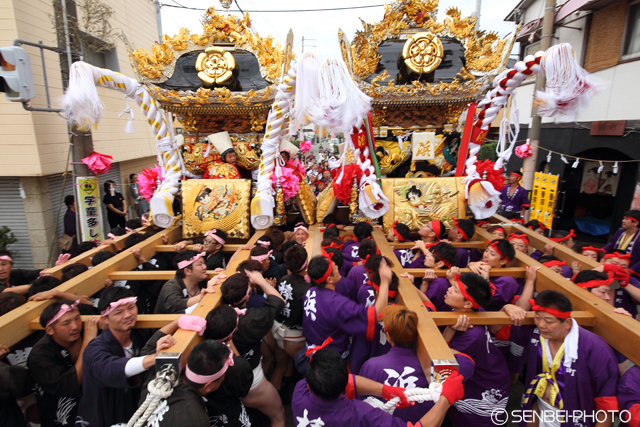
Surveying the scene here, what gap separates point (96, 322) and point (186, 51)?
414 centimetres

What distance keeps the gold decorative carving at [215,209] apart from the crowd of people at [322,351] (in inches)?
37.5

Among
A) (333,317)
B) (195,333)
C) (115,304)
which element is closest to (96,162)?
(115,304)

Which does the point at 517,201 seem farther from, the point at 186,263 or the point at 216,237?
the point at 186,263

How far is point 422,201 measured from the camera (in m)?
4.35

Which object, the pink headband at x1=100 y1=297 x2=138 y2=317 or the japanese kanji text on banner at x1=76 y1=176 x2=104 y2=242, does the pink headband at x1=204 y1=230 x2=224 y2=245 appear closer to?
the pink headband at x1=100 y1=297 x2=138 y2=317

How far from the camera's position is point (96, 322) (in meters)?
2.37

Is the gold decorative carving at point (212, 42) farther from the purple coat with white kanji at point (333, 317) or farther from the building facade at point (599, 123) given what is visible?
the building facade at point (599, 123)

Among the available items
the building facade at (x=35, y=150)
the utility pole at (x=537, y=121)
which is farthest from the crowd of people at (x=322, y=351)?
the utility pole at (x=537, y=121)

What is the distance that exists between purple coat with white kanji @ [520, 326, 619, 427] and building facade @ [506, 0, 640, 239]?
5.25 m

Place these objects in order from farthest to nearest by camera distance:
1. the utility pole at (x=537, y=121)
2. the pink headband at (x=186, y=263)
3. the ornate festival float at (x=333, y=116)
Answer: the utility pole at (x=537, y=121)
the ornate festival float at (x=333, y=116)
the pink headband at (x=186, y=263)

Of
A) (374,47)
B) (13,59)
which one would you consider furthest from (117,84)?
(374,47)

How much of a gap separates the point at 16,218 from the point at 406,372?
8.21 metres

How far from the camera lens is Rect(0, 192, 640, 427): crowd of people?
1.86 m

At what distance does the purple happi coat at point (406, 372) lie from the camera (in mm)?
2051
